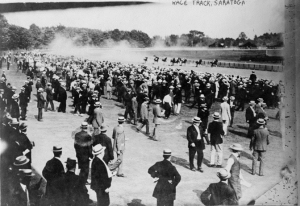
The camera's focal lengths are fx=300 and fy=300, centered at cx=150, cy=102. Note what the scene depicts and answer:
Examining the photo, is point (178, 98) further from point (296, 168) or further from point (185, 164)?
point (296, 168)

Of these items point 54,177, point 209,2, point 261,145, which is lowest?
point 261,145

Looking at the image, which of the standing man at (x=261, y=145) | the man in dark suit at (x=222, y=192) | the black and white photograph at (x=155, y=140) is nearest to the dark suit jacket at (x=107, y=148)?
the black and white photograph at (x=155, y=140)

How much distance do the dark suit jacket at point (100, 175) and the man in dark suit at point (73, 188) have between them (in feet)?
1.04

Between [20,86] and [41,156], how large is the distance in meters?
3.38

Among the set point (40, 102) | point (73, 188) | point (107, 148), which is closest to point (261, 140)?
point (107, 148)

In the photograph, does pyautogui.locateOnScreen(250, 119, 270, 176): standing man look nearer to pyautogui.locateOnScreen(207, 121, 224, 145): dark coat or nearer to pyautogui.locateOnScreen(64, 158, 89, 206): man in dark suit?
pyautogui.locateOnScreen(207, 121, 224, 145): dark coat

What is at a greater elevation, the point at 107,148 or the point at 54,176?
the point at 107,148

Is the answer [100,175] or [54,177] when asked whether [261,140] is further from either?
[54,177]

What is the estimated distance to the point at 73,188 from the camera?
193 inches

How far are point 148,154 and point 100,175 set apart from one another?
305 cm

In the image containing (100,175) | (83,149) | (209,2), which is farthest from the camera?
(209,2)

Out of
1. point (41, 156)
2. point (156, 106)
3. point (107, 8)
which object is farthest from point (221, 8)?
point (41, 156)

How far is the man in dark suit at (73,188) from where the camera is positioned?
4.79 meters

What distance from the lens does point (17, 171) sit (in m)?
4.61
